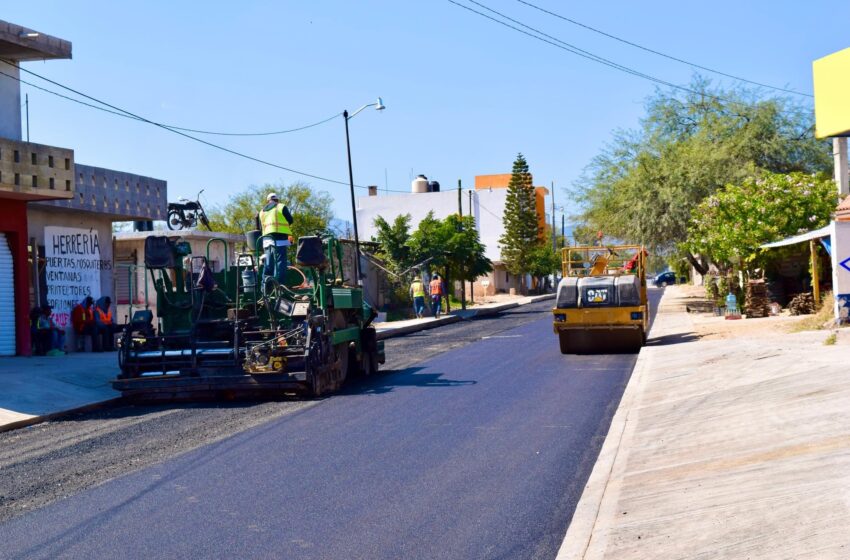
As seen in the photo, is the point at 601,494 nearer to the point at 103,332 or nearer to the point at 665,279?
the point at 103,332

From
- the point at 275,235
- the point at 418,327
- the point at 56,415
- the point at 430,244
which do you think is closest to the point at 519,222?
the point at 430,244

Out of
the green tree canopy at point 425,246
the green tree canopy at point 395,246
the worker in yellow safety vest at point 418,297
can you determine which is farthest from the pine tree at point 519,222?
the worker in yellow safety vest at point 418,297

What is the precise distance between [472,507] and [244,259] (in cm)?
877

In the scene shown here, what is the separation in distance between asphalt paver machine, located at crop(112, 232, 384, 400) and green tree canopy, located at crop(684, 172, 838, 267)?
15.6 m

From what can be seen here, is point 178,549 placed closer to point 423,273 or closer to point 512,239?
point 423,273

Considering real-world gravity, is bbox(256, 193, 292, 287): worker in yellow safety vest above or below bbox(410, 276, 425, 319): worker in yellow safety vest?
above

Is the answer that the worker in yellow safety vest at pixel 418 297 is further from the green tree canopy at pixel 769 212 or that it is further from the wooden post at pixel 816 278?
the wooden post at pixel 816 278

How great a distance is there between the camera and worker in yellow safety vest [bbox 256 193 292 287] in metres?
14.9

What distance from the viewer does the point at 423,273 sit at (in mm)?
45250

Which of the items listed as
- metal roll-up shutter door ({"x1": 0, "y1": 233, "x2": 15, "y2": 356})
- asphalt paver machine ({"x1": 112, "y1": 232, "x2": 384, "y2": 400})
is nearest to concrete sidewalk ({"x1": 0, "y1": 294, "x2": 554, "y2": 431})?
metal roll-up shutter door ({"x1": 0, "y1": 233, "x2": 15, "y2": 356})

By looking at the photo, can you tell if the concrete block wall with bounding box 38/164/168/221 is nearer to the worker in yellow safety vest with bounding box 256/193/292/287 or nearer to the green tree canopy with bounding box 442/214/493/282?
the worker in yellow safety vest with bounding box 256/193/292/287

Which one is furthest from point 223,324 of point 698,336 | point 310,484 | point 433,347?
point 698,336

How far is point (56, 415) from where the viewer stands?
1412 centimetres

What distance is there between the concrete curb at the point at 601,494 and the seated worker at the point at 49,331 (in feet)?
43.6
